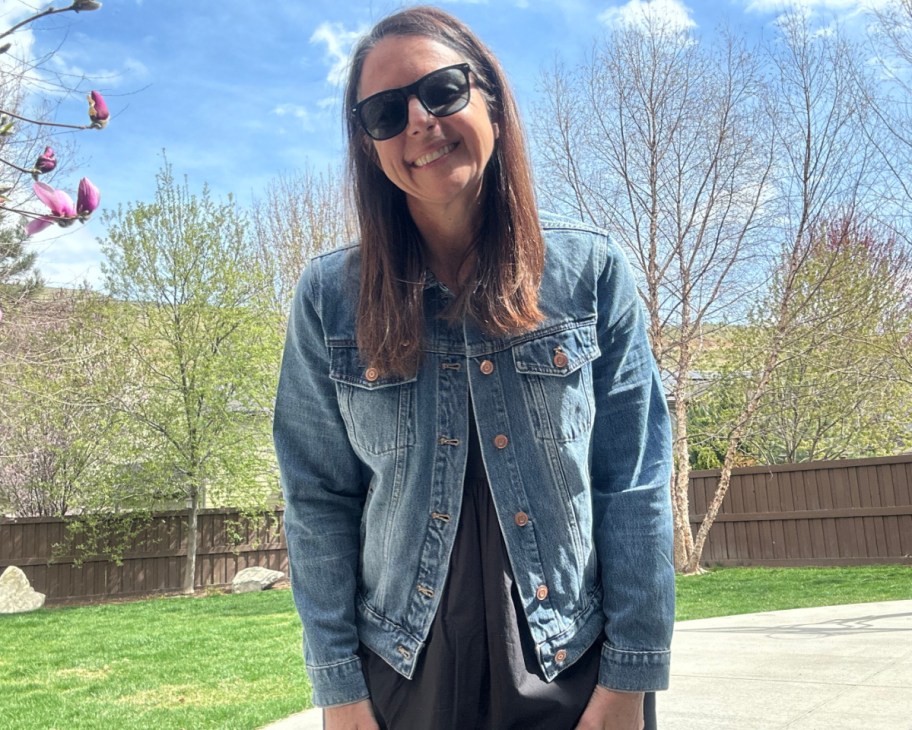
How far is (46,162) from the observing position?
1.59 metres

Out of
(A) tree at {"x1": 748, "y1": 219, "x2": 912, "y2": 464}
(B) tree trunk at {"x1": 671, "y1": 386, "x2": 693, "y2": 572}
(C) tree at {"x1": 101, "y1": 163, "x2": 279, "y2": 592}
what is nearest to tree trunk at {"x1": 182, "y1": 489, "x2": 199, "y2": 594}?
(C) tree at {"x1": 101, "y1": 163, "x2": 279, "y2": 592}

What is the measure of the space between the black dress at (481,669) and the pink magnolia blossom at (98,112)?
3.24ft

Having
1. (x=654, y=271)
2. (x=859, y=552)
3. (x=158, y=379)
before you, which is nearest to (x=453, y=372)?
(x=654, y=271)

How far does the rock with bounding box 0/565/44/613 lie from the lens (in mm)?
13805

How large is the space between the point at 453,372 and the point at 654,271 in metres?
11.5

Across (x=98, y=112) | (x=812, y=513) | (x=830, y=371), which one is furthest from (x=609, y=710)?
(x=812, y=513)

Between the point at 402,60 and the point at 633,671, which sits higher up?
the point at 402,60

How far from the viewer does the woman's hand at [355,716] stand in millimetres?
1286

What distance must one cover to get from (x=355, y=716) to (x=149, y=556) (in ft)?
50.9

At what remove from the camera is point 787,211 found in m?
12.0

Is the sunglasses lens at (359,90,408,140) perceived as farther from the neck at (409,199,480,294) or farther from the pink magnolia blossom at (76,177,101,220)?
the pink magnolia blossom at (76,177,101,220)

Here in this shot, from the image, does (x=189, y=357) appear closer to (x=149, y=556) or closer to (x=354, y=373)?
(x=149, y=556)

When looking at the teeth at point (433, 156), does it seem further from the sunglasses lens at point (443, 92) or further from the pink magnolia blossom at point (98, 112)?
the pink magnolia blossom at point (98, 112)

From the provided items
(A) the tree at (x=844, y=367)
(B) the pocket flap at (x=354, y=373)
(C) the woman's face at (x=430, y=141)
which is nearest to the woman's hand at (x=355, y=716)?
(B) the pocket flap at (x=354, y=373)
